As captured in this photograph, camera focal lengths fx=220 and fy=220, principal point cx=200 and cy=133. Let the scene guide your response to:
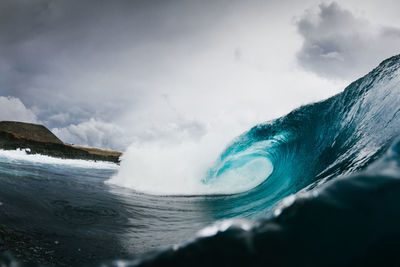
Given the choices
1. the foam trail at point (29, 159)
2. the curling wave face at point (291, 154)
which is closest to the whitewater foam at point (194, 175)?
the curling wave face at point (291, 154)

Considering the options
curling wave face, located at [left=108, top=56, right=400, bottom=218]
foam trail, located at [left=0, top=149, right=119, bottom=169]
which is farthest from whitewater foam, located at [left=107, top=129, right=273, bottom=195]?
foam trail, located at [left=0, top=149, right=119, bottom=169]

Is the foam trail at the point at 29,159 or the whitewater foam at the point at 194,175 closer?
the whitewater foam at the point at 194,175

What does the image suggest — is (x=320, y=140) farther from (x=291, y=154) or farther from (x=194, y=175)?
(x=194, y=175)

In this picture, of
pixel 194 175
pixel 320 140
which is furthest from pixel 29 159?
pixel 320 140

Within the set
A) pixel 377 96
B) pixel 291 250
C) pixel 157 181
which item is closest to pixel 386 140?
pixel 377 96

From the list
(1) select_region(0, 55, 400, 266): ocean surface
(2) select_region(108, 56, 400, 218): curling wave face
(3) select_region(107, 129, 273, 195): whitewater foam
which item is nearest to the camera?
(1) select_region(0, 55, 400, 266): ocean surface

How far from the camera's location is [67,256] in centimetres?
234

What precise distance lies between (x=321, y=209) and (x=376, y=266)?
251 mm

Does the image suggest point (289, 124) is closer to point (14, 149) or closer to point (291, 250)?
point (291, 250)

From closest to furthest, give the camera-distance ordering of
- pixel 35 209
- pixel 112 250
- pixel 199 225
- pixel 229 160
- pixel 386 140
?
pixel 112 250
pixel 386 140
pixel 35 209
pixel 199 225
pixel 229 160

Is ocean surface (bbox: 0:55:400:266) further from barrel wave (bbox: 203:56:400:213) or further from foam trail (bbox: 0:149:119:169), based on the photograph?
foam trail (bbox: 0:149:119:169)

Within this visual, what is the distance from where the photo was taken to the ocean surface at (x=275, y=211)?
34.6 inches

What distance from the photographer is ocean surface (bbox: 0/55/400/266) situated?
0.88m

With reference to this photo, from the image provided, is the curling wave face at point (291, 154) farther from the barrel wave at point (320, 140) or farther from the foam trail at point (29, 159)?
the foam trail at point (29, 159)
